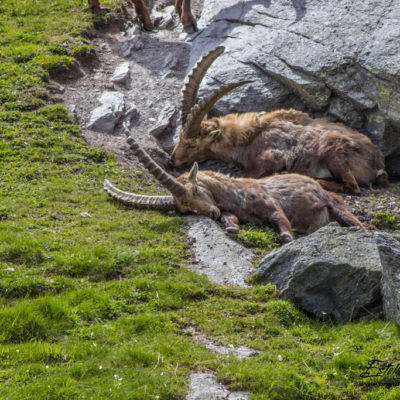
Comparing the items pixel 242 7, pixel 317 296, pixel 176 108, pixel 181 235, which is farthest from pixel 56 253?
pixel 242 7

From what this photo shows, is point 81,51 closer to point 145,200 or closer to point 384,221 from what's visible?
point 145,200

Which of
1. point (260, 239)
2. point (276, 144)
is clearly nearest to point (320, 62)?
point (276, 144)

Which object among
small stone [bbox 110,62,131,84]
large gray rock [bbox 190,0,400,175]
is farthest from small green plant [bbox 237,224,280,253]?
small stone [bbox 110,62,131,84]

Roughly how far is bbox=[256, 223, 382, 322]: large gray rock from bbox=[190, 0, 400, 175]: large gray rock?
217 inches

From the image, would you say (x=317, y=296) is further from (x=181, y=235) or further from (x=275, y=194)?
(x=275, y=194)

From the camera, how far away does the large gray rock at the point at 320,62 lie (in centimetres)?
1181

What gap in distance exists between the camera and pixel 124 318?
6.12 m

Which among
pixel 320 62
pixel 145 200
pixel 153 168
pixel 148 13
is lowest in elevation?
pixel 145 200

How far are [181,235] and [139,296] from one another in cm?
225

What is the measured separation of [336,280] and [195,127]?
6648 millimetres

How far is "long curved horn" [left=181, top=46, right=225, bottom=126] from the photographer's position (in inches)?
499

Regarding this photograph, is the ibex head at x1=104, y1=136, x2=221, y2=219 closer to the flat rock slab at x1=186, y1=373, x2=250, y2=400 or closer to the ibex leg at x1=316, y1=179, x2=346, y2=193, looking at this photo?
the ibex leg at x1=316, y1=179, x2=346, y2=193

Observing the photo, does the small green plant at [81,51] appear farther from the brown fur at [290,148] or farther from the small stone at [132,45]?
the brown fur at [290,148]

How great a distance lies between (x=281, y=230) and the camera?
9242 mm
